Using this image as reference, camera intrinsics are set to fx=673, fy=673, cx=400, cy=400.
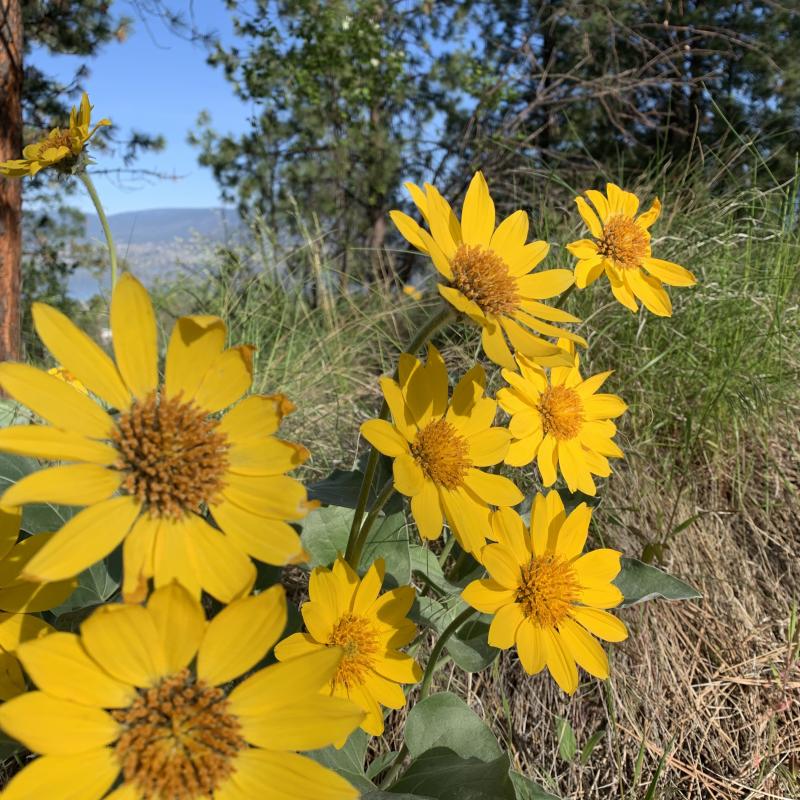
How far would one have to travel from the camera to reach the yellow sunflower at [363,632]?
936 millimetres

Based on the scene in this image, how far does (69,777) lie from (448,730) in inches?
26.1

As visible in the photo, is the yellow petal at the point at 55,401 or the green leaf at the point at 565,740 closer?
the yellow petal at the point at 55,401

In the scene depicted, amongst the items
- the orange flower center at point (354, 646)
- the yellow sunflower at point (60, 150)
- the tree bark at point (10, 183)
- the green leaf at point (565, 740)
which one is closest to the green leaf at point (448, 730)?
the orange flower center at point (354, 646)

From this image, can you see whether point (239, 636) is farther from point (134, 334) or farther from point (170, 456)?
point (134, 334)

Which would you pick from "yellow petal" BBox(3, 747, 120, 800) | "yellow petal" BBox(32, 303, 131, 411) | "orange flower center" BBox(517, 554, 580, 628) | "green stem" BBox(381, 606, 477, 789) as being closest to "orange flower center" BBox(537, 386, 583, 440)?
"orange flower center" BBox(517, 554, 580, 628)

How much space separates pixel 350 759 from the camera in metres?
1.00

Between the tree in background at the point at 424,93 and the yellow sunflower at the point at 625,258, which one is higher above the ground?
the tree in background at the point at 424,93

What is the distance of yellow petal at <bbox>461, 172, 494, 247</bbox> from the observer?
3.39ft

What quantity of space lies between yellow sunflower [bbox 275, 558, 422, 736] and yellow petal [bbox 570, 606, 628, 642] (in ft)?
0.87

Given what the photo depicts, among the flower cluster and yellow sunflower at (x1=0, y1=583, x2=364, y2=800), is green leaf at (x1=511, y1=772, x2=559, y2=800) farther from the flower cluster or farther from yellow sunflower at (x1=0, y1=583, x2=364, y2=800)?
yellow sunflower at (x1=0, y1=583, x2=364, y2=800)

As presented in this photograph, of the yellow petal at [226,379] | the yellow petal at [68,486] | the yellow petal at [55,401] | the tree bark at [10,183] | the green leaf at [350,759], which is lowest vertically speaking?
the green leaf at [350,759]

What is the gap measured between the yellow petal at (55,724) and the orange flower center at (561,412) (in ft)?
3.21

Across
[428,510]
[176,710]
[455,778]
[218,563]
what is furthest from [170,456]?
[455,778]

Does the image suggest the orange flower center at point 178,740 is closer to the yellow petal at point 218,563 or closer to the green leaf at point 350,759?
the yellow petal at point 218,563
